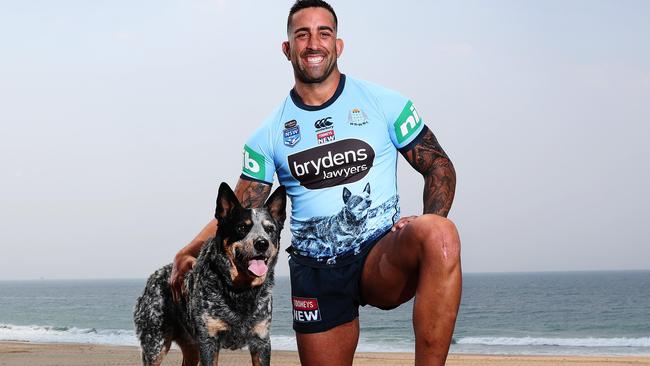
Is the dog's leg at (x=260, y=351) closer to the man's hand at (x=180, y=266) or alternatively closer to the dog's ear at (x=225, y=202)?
the man's hand at (x=180, y=266)

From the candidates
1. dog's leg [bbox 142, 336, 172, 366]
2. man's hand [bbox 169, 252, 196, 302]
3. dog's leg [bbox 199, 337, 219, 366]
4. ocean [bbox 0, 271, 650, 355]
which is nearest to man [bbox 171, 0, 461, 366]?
man's hand [bbox 169, 252, 196, 302]

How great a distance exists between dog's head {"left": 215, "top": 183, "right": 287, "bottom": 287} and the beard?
788mm

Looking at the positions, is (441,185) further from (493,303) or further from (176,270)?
(493,303)

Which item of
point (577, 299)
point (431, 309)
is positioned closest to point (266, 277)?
point (431, 309)

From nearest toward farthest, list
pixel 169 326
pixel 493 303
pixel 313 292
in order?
1. pixel 313 292
2. pixel 169 326
3. pixel 493 303

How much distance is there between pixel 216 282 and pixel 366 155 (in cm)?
200

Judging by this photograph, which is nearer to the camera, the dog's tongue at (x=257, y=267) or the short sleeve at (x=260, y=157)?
the short sleeve at (x=260, y=157)

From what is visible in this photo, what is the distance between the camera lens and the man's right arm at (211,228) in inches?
198

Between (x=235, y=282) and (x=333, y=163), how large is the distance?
1.67 m

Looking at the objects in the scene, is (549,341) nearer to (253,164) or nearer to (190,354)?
(190,354)

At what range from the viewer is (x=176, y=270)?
554 cm

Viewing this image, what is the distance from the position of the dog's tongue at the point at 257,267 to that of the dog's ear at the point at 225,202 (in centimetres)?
45

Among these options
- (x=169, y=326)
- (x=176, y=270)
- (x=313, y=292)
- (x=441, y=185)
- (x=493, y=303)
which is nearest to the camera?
(x=441, y=185)

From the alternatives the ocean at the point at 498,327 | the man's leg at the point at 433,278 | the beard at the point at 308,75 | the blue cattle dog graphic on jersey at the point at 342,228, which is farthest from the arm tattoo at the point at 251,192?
the ocean at the point at 498,327
